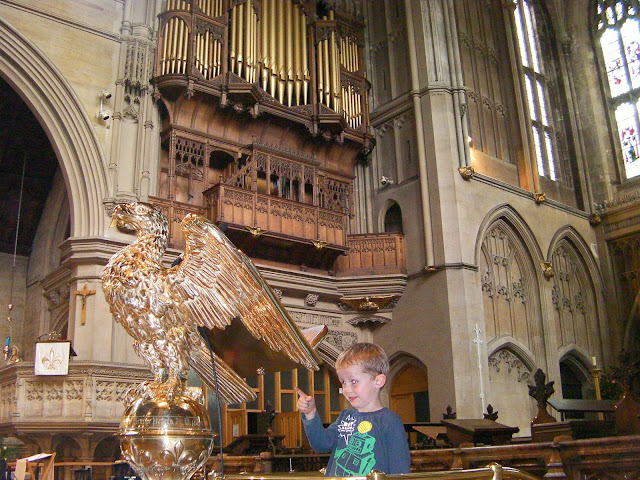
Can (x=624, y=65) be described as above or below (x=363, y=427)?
above

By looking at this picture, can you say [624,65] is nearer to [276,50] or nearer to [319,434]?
[276,50]

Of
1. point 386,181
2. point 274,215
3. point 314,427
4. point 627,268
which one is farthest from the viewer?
point 627,268

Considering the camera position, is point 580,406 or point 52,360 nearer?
point 52,360

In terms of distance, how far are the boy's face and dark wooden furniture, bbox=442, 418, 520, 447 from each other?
15.6 feet

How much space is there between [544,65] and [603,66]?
1.37 m

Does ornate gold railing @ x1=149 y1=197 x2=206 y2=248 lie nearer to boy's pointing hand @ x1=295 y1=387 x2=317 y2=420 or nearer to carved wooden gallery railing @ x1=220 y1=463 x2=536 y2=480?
boy's pointing hand @ x1=295 y1=387 x2=317 y2=420

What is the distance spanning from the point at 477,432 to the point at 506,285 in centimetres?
663

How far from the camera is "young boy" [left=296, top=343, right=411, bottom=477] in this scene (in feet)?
7.00

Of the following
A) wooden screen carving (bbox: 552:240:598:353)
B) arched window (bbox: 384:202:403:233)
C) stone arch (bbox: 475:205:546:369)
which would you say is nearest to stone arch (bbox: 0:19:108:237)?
arched window (bbox: 384:202:403:233)

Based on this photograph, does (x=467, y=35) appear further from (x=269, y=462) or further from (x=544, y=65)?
(x=269, y=462)

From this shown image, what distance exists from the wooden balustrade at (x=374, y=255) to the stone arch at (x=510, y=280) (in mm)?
1445

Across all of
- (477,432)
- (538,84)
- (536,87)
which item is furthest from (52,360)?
(538,84)

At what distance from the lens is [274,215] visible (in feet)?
36.3

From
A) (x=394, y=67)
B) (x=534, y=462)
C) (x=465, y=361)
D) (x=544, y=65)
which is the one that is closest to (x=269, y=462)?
(x=534, y=462)
